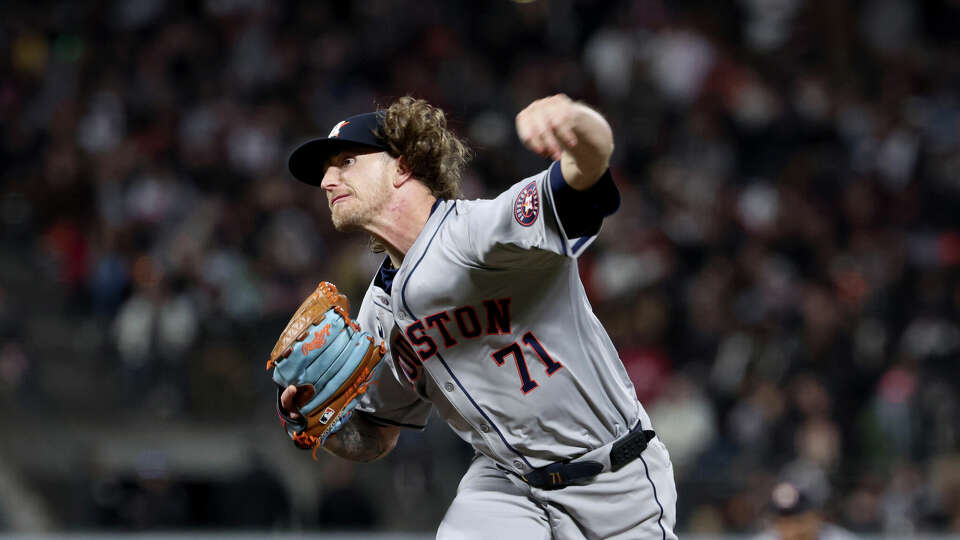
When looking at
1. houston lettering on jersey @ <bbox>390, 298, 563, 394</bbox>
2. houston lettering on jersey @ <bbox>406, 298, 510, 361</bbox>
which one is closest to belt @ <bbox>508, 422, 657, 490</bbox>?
houston lettering on jersey @ <bbox>390, 298, 563, 394</bbox>

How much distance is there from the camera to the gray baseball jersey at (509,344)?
Answer: 126 inches

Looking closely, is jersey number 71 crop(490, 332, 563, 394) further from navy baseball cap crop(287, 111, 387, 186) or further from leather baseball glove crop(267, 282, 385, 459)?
navy baseball cap crop(287, 111, 387, 186)

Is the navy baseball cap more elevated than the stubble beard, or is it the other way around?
the navy baseball cap

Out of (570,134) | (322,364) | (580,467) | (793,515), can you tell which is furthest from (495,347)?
(793,515)

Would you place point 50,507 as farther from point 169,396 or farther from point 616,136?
point 616,136

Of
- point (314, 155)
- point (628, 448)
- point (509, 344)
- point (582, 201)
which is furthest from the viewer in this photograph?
point (314, 155)

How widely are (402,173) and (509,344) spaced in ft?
1.91

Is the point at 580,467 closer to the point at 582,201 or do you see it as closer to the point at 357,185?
the point at 582,201

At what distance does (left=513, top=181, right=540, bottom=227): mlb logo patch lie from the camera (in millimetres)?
2943

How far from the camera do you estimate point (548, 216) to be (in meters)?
2.94

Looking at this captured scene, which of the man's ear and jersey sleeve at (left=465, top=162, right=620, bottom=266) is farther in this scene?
the man's ear

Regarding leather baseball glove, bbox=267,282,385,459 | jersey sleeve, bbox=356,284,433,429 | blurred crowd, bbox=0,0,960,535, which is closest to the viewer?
leather baseball glove, bbox=267,282,385,459

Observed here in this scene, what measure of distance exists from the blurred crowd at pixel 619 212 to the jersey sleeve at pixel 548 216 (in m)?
3.17

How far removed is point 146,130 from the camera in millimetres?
10438
